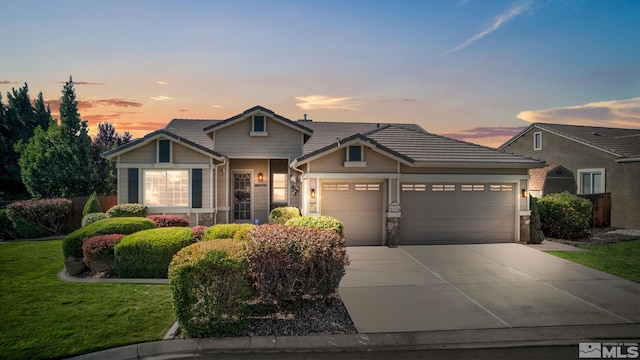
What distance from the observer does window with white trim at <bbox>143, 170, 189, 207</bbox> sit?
587 inches

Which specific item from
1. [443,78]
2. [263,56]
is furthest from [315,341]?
[443,78]

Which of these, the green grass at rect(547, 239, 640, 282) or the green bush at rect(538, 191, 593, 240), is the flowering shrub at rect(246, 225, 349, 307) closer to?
the green grass at rect(547, 239, 640, 282)

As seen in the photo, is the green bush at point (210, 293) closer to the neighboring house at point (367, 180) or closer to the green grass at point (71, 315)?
the green grass at point (71, 315)

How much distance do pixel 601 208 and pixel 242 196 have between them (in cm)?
1835

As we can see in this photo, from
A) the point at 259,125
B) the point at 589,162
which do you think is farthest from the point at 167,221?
the point at 589,162

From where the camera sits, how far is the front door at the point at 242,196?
17.4 metres

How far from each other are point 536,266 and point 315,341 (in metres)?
7.64

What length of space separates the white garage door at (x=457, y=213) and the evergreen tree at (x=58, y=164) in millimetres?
20936

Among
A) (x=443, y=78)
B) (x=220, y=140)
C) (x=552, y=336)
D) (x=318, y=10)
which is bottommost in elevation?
(x=552, y=336)

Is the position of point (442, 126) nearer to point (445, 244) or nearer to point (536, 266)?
point (445, 244)

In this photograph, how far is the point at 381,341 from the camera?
5.43m

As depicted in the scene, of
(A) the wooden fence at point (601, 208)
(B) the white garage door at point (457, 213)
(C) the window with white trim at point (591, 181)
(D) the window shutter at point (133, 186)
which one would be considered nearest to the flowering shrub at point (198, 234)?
(D) the window shutter at point (133, 186)

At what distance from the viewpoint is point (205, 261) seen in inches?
216

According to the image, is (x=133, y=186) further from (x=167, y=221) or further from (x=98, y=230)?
(x=98, y=230)
